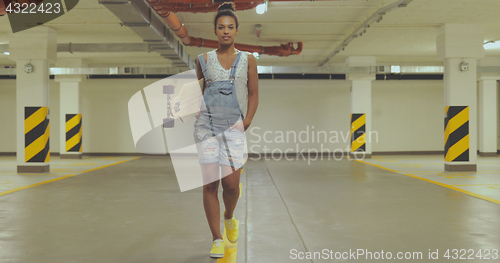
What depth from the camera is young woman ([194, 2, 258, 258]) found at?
251cm

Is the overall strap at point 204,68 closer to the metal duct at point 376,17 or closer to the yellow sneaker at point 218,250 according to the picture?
the yellow sneaker at point 218,250

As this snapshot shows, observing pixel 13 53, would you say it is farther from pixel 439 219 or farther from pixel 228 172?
pixel 439 219

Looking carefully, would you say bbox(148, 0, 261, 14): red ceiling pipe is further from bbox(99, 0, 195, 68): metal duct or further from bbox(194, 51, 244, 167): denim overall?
bbox(194, 51, 244, 167): denim overall

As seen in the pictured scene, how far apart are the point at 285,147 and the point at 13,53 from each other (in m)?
9.67

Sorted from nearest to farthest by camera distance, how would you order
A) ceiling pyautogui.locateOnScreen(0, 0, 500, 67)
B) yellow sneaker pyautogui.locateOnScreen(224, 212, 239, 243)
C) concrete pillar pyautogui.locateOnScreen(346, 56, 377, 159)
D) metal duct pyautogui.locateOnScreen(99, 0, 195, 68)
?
yellow sneaker pyautogui.locateOnScreen(224, 212, 239, 243) < metal duct pyautogui.locateOnScreen(99, 0, 195, 68) < ceiling pyautogui.locateOnScreen(0, 0, 500, 67) < concrete pillar pyautogui.locateOnScreen(346, 56, 377, 159)

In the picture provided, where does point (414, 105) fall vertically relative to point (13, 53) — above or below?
below

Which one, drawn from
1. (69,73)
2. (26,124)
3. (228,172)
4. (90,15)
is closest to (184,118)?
(228,172)

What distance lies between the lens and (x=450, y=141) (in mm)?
9133

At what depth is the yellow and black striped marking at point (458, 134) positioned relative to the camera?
909 centimetres

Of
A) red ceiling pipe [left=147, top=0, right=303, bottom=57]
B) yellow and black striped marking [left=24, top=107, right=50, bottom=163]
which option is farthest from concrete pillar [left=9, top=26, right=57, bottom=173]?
red ceiling pipe [left=147, top=0, right=303, bottom=57]

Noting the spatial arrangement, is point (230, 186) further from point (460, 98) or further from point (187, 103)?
point (460, 98)

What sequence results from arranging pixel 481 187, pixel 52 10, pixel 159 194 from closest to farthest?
pixel 159 194
pixel 481 187
pixel 52 10

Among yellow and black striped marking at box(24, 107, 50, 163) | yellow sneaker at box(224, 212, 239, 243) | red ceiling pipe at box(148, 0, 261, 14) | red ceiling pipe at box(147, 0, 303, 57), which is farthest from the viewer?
yellow and black striped marking at box(24, 107, 50, 163)

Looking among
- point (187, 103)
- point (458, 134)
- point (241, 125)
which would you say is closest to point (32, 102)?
point (187, 103)
